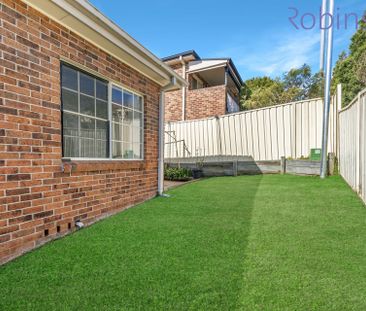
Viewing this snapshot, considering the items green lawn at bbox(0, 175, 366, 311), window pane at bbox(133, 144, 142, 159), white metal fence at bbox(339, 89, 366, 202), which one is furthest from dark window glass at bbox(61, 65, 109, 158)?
white metal fence at bbox(339, 89, 366, 202)

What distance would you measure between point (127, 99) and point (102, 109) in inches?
31.9

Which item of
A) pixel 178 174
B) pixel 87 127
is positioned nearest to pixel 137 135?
pixel 87 127

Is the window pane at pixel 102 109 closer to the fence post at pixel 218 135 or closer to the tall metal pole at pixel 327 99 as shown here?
the tall metal pole at pixel 327 99

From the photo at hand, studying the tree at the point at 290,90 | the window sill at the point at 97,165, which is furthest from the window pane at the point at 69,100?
the tree at the point at 290,90

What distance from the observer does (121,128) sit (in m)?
4.63

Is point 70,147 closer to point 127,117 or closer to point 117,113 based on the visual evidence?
point 117,113

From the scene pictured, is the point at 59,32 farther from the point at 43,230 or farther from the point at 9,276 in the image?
the point at 9,276

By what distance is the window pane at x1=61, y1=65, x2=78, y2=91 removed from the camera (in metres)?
3.32

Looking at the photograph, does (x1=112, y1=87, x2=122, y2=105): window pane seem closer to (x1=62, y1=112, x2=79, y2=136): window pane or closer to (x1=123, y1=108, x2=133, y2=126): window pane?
(x1=123, y1=108, x2=133, y2=126): window pane

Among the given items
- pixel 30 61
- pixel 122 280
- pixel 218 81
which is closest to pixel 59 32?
pixel 30 61

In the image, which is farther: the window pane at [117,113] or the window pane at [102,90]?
the window pane at [117,113]

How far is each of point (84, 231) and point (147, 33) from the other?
912cm

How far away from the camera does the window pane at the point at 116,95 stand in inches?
170

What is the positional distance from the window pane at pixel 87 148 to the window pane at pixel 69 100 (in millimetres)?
508
